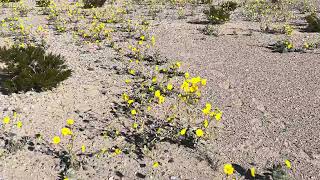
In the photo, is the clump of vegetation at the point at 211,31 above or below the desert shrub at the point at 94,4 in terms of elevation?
→ below

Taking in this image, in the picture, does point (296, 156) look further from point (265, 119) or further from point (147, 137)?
point (147, 137)

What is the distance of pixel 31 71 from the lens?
5.93 metres

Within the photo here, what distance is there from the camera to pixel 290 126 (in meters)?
4.78

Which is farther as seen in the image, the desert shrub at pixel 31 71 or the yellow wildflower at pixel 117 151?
the desert shrub at pixel 31 71

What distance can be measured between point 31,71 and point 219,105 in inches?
134

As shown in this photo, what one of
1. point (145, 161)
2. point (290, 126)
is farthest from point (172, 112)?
point (290, 126)

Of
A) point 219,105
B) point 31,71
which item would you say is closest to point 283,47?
point 219,105

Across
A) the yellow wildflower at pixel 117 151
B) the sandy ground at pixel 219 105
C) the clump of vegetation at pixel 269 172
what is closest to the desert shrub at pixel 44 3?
the sandy ground at pixel 219 105

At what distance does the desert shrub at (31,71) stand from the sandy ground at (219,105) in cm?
17

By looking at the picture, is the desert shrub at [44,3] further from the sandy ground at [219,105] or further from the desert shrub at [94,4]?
the sandy ground at [219,105]

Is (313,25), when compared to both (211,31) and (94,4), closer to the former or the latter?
(211,31)

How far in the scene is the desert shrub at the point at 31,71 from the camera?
562 cm

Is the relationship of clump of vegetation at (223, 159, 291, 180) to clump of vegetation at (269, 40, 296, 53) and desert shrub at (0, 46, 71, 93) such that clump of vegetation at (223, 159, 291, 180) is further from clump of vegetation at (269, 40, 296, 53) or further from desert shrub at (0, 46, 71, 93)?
clump of vegetation at (269, 40, 296, 53)

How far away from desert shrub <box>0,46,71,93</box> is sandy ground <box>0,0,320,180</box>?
167 millimetres
